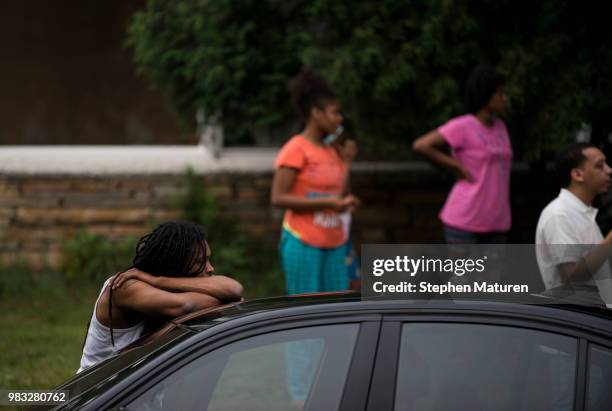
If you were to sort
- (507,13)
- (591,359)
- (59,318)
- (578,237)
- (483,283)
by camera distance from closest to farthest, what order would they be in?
(591,359) → (483,283) → (578,237) → (507,13) → (59,318)

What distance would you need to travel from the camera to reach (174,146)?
9.62 m

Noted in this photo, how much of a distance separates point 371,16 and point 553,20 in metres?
1.37

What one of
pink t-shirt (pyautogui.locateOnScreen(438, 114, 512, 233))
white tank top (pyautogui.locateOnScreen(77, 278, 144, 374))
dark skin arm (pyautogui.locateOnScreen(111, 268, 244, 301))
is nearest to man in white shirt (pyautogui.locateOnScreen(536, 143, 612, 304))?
pink t-shirt (pyautogui.locateOnScreen(438, 114, 512, 233))

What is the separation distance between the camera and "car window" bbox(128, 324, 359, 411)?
3.11m

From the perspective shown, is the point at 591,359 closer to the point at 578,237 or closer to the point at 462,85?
the point at 578,237

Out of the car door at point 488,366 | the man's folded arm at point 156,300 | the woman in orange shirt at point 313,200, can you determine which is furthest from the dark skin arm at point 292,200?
the car door at point 488,366

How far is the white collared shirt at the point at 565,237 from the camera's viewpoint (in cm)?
433

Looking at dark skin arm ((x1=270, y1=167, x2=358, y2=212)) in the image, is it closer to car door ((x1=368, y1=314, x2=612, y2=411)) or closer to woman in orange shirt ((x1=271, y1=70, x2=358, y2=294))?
woman in orange shirt ((x1=271, y1=70, x2=358, y2=294))

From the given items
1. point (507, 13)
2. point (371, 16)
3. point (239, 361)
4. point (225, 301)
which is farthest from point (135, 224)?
point (239, 361)

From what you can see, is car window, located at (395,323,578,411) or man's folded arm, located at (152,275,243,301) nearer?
car window, located at (395,323,578,411)

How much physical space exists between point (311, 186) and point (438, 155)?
814mm

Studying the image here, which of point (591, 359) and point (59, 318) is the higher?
point (591, 359)

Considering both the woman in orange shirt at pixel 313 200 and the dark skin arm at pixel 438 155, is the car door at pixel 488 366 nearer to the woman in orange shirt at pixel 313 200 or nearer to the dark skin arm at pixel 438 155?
the woman in orange shirt at pixel 313 200

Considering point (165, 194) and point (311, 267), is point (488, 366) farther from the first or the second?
point (165, 194)
